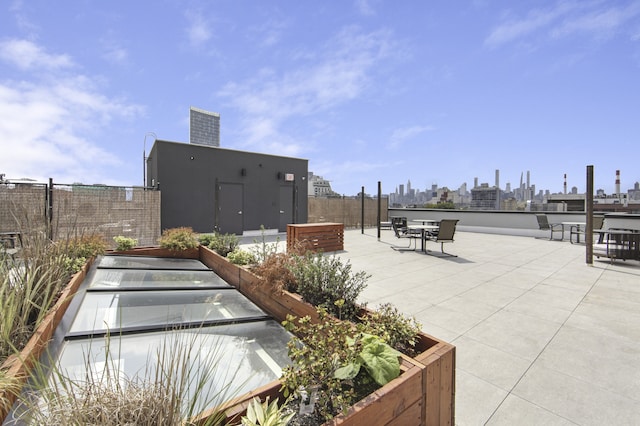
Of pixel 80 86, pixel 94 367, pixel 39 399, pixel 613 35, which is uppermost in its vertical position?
pixel 613 35

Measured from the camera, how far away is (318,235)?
7648 millimetres

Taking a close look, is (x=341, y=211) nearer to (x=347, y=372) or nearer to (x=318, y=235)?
(x=318, y=235)

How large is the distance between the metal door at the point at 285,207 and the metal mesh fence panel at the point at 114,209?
528 centimetres

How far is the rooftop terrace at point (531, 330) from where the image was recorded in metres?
1.77

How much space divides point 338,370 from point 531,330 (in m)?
2.62

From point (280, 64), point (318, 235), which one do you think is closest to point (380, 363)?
point (318, 235)

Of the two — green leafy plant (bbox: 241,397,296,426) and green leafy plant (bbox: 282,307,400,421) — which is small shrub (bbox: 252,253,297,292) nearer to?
green leafy plant (bbox: 282,307,400,421)

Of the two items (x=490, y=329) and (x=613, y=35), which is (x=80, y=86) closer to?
(x=490, y=329)

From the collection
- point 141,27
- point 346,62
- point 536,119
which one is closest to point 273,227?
point 346,62

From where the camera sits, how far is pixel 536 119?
1341 cm

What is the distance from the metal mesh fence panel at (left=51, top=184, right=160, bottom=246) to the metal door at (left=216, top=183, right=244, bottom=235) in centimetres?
282

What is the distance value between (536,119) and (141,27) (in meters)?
16.1

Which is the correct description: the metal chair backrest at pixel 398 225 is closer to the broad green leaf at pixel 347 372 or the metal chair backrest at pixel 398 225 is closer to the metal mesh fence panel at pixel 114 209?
the metal mesh fence panel at pixel 114 209

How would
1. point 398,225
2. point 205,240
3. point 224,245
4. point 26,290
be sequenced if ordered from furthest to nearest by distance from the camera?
point 398,225
point 205,240
point 224,245
point 26,290
